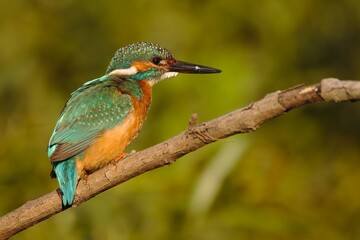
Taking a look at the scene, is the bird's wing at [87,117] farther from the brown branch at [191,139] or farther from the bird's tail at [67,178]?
the brown branch at [191,139]

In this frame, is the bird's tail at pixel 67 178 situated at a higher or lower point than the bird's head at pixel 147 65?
lower

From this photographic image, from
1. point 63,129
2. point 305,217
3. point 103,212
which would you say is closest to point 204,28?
point 305,217

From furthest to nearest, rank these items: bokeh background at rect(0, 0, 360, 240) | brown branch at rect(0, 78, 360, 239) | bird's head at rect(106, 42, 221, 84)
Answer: bokeh background at rect(0, 0, 360, 240) → bird's head at rect(106, 42, 221, 84) → brown branch at rect(0, 78, 360, 239)

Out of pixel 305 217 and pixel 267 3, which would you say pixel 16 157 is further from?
pixel 267 3

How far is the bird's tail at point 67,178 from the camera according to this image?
3678mm

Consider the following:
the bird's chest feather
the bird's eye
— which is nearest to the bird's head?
the bird's eye

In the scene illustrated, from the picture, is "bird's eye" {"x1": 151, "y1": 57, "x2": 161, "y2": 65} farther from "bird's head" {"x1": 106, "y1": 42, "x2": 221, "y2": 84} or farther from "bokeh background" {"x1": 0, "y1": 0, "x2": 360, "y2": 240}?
"bokeh background" {"x1": 0, "y1": 0, "x2": 360, "y2": 240}

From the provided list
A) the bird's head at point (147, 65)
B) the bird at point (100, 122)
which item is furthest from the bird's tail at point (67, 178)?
the bird's head at point (147, 65)

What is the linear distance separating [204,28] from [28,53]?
4.47 feet

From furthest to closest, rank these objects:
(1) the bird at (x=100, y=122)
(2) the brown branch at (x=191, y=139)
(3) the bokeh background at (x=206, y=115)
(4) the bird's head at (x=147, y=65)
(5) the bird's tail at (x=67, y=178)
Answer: (3) the bokeh background at (x=206, y=115) → (4) the bird's head at (x=147, y=65) → (1) the bird at (x=100, y=122) → (5) the bird's tail at (x=67, y=178) → (2) the brown branch at (x=191, y=139)

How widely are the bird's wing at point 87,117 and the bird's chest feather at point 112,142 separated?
0.02 metres

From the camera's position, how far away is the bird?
4043 millimetres

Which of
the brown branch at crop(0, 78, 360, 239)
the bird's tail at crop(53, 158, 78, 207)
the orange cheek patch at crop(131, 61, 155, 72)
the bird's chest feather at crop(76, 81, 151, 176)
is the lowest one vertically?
Result: the brown branch at crop(0, 78, 360, 239)

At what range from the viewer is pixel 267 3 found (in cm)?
709
